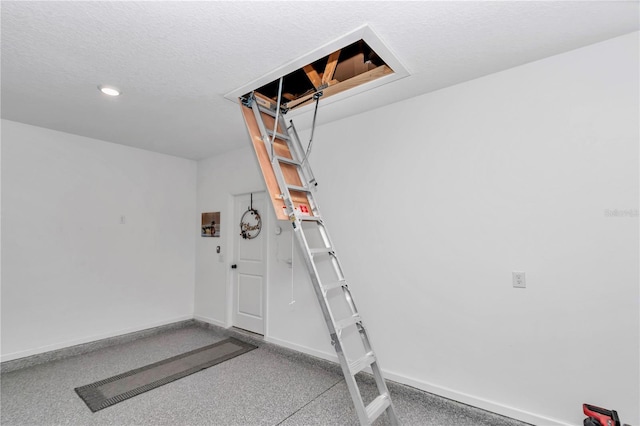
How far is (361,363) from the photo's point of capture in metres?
2.06

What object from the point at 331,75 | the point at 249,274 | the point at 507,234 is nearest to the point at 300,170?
the point at 331,75

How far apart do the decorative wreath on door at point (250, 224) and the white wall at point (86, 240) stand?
1129mm

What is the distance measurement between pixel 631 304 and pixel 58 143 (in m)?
5.53

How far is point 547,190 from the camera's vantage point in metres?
2.03

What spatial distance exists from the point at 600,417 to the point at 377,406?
127 cm

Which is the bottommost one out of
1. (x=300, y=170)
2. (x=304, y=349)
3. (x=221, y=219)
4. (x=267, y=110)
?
(x=304, y=349)

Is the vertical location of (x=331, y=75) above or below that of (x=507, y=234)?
above

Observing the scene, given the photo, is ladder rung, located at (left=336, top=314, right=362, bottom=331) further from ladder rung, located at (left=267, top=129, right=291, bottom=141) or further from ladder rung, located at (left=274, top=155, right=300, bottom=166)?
ladder rung, located at (left=267, top=129, right=291, bottom=141)

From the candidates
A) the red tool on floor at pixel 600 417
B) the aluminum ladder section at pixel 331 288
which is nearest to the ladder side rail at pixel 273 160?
the aluminum ladder section at pixel 331 288

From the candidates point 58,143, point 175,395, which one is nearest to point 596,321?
point 175,395

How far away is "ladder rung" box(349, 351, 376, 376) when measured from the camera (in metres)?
1.96

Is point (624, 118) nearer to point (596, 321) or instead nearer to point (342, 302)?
point (596, 321)

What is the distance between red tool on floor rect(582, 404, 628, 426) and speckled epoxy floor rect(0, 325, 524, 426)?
50cm

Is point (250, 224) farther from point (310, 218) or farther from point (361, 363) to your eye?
point (361, 363)
